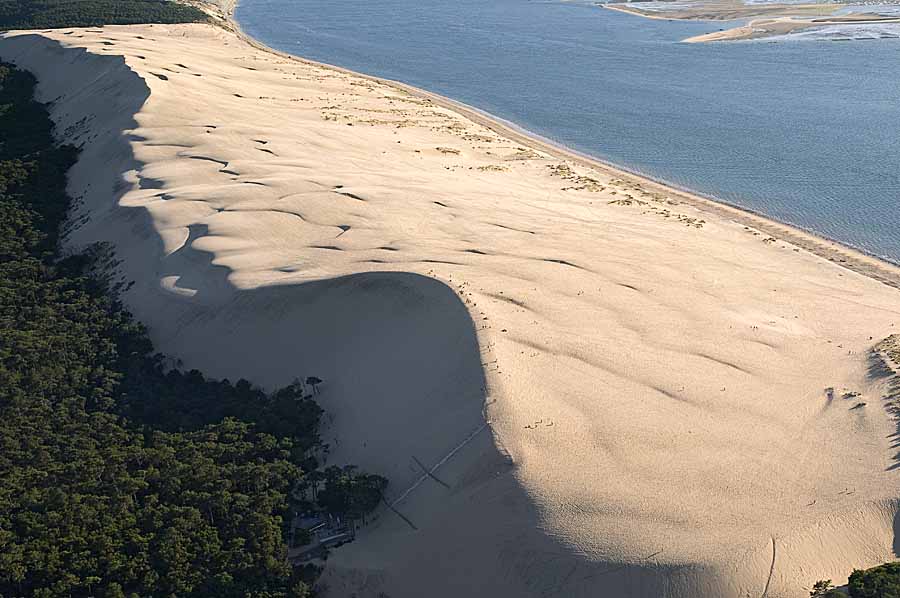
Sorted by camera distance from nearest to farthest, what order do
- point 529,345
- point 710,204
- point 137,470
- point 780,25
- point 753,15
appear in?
point 137,470, point 529,345, point 710,204, point 780,25, point 753,15

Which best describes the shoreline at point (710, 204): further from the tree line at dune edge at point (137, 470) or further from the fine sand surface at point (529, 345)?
the tree line at dune edge at point (137, 470)

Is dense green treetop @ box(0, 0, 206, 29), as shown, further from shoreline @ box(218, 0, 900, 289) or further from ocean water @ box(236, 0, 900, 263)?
shoreline @ box(218, 0, 900, 289)

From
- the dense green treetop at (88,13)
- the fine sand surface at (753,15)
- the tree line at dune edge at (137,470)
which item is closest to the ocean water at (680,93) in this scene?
the fine sand surface at (753,15)

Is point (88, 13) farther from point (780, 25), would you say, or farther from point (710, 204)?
point (710, 204)

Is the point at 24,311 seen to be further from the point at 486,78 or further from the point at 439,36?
the point at 439,36

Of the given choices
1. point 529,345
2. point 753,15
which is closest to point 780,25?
point 753,15

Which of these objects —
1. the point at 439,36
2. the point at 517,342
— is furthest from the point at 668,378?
the point at 439,36

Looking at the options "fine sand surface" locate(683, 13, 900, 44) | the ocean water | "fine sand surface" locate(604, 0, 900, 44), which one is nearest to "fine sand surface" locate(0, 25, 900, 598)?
the ocean water
